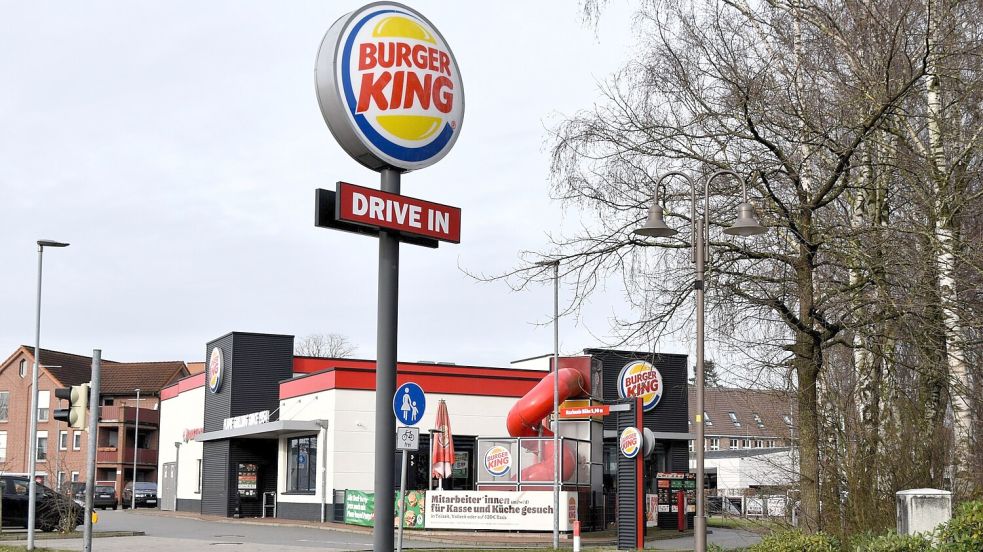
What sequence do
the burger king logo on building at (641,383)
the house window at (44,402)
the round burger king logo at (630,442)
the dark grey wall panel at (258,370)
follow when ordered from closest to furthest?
the round burger king logo at (630,442) → the burger king logo on building at (641,383) → the dark grey wall panel at (258,370) → the house window at (44,402)

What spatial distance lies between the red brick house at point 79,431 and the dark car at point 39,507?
4721 cm

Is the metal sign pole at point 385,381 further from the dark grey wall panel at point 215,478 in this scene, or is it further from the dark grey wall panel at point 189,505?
the dark grey wall panel at point 189,505

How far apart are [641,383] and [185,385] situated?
2611 cm

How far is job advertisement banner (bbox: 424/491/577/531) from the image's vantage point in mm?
30141

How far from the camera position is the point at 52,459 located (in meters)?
81.2

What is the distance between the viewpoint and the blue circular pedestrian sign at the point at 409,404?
14.4m

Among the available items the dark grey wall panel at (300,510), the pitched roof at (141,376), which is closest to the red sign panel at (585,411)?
the dark grey wall panel at (300,510)

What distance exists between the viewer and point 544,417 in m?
32.8

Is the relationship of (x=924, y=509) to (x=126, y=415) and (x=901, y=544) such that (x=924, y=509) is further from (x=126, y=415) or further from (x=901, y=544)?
(x=126, y=415)

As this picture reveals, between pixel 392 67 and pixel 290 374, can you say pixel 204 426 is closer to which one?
pixel 290 374

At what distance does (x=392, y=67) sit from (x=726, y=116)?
737 centimetres

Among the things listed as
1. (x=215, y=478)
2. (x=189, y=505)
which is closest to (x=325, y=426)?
(x=215, y=478)

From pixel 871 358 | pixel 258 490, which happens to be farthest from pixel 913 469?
pixel 258 490

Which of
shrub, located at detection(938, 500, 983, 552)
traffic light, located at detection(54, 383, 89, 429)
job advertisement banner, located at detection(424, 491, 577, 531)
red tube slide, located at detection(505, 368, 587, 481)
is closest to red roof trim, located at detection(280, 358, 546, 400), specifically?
red tube slide, located at detection(505, 368, 587, 481)
